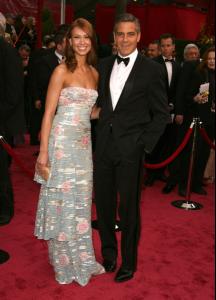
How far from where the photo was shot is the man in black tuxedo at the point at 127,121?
302 centimetres

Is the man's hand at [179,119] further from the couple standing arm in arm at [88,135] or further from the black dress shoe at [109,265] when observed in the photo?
the black dress shoe at [109,265]

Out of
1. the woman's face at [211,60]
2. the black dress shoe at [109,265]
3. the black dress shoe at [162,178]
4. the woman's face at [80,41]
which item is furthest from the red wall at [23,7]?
the black dress shoe at [109,265]

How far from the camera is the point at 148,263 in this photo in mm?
3619

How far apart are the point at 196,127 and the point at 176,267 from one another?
2016 millimetres

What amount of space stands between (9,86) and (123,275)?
6.26ft

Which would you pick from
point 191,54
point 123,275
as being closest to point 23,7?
point 191,54

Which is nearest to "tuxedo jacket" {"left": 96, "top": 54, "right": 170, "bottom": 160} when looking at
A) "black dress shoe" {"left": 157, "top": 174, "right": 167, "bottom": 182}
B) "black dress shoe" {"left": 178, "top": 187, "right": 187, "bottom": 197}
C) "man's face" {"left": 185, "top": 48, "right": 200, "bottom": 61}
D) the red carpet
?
the red carpet

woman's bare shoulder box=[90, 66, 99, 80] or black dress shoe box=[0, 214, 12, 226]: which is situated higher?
woman's bare shoulder box=[90, 66, 99, 80]

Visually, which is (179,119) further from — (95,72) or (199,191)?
(95,72)

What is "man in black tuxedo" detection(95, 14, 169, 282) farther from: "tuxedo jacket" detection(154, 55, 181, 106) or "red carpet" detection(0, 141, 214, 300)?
"tuxedo jacket" detection(154, 55, 181, 106)

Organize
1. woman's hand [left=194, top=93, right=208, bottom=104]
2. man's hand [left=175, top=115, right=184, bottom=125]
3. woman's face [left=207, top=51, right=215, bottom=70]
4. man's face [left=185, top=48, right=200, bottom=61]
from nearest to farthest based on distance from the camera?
woman's hand [left=194, top=93, right=208, bottom=104]
woman's face [left=207, top=51, right=215, bottom=70]
man's hand [left=175, top=115, right=184, bottom=125]
man's face [left=185, top=48, right=200, bottom=61]

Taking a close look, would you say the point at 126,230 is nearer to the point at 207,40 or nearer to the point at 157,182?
the point at 157,182

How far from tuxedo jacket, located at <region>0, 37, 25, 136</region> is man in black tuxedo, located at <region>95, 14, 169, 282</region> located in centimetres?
105

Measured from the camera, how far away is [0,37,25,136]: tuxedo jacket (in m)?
3.89
